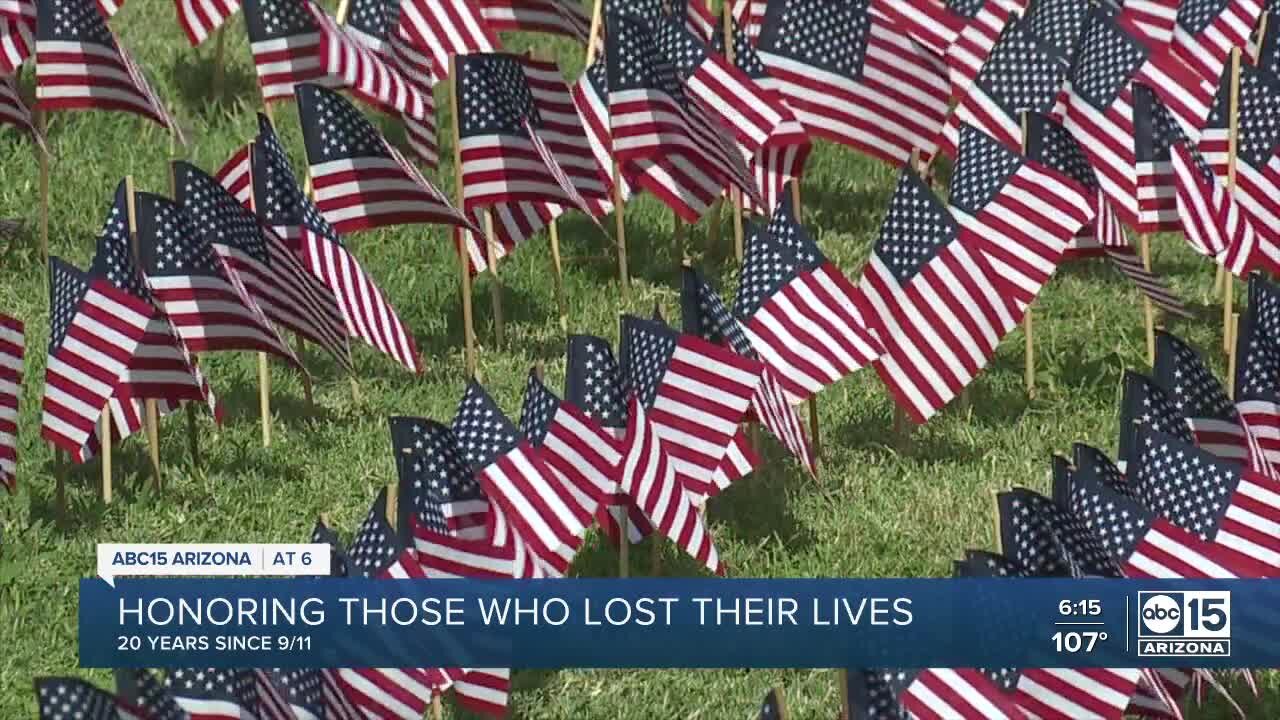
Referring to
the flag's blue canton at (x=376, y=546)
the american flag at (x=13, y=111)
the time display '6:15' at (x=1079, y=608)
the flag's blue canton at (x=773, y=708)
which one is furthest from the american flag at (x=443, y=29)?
the flag's blue canton at (x=773, y=708)

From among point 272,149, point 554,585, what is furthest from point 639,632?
point 272,149

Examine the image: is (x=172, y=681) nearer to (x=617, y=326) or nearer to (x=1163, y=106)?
(x=617, y=326)

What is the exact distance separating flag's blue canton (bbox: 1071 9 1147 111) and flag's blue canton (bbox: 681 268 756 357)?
3336 mm

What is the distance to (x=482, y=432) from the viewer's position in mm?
13695

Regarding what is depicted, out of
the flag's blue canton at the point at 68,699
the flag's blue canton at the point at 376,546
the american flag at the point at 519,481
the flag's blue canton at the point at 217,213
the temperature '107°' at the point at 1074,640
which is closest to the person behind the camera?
the flag's blue canton at the point at 68,699

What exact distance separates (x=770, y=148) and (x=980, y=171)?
191cm

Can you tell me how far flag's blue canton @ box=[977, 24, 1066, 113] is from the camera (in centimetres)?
1744

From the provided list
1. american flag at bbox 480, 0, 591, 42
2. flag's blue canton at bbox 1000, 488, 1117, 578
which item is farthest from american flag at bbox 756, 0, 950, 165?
flag's blue canton at bbox 1000, 488, 1117, 578

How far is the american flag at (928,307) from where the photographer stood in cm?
1564

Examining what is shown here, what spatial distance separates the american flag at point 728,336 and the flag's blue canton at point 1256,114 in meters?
Answer: 3.34

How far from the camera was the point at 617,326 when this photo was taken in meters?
17.0

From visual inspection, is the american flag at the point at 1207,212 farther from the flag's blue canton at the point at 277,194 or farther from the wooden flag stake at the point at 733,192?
the flag's blue canton at the point at 277,194

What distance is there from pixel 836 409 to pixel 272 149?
2.72 metres

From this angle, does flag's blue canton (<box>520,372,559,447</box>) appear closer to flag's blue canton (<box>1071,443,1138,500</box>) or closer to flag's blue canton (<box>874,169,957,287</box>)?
flag's blue canton (<box>1071,443,1138,500</box>)
